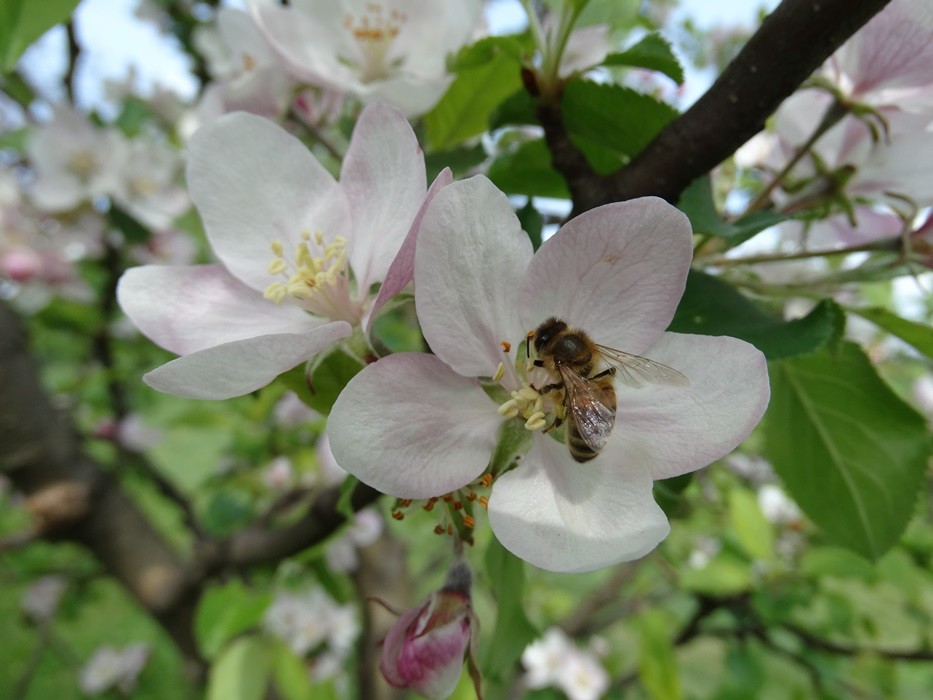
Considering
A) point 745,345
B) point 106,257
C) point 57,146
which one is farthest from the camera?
point 106,257

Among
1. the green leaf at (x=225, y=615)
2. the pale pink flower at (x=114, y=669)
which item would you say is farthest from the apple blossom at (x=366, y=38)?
the pale pink flower at (x=114, y=669)

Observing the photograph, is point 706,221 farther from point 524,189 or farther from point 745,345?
point 524,189

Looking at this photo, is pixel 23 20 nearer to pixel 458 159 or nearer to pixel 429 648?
pixel 458 159

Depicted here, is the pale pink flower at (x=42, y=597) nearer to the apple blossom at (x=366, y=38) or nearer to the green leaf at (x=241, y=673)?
the green leaf at (x=241, y=673)

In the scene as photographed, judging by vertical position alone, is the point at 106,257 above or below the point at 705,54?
below

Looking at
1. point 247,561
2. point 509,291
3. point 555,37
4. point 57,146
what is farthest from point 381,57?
point 57,146

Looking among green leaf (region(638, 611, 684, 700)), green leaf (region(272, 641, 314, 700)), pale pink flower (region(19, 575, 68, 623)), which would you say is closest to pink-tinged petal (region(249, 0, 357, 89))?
green leaf (region(272, 641, 314, 700))

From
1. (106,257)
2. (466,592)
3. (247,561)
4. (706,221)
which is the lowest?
(247,561)

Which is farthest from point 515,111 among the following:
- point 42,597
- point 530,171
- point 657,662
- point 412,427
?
point 42,597

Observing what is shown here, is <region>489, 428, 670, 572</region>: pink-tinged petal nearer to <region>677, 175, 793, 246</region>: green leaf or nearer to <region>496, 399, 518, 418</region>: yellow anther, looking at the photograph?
<region>496, 399, 518, 418</region>: yellow anther
